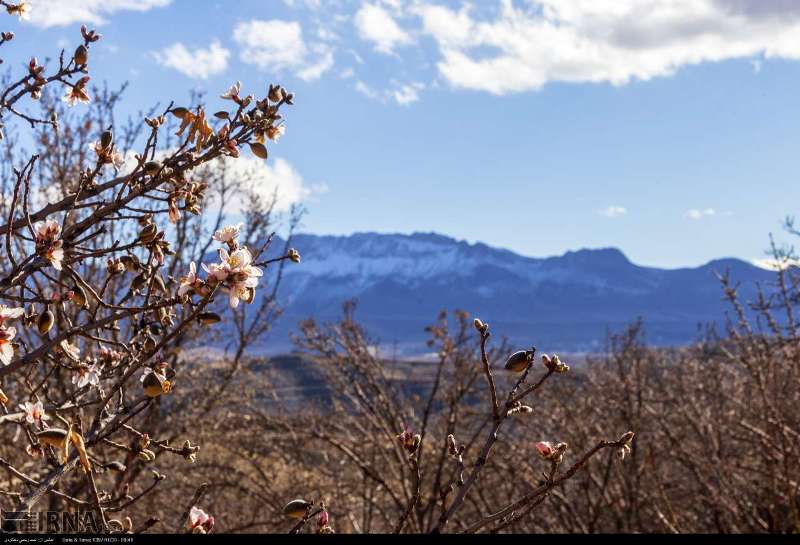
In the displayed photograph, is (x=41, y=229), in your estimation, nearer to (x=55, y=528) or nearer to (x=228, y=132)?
(x=228, y=132)

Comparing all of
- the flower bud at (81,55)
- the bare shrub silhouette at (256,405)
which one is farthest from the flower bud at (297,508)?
the flower bud at (81,55)

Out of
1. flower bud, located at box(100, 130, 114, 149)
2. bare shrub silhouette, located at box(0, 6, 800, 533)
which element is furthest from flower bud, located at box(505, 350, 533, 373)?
flower bud, located at box(100, 130, 114, 149)

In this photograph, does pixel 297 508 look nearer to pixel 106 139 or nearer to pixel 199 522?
pixel 199 522

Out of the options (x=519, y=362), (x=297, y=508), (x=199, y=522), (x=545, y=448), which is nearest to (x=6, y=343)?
(x=199, y=522)

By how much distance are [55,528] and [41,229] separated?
3.59ft

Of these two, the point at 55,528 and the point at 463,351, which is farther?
the point at 463,351

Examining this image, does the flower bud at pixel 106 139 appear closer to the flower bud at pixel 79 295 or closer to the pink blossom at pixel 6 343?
the flower bud at pixel 79 295

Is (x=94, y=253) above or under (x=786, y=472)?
above

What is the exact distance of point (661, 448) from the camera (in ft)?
37.9

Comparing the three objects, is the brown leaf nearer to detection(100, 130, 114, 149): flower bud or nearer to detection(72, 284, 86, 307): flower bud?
detection(100, 130, 114, 149): flower bud

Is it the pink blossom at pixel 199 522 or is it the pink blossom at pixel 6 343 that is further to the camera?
the pink blossom at pixel 199 522
